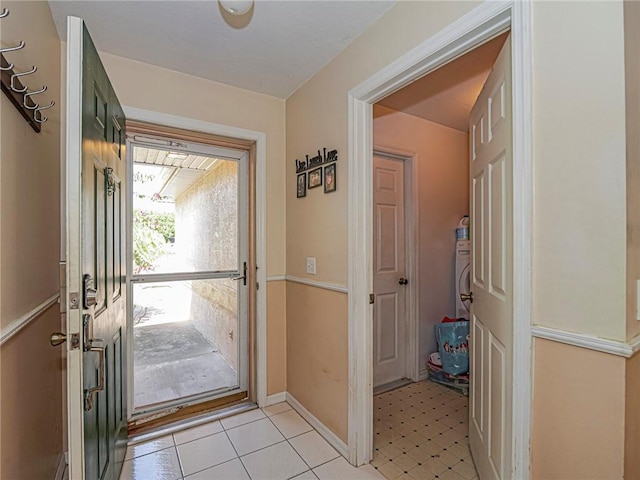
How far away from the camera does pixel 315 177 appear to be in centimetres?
224

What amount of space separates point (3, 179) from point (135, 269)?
4.10 ft

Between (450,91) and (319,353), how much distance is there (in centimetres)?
218

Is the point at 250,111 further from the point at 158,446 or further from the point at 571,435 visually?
the point at 571,435

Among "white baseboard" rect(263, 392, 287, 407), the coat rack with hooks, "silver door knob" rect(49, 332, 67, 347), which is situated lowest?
"white baseboard" rect(263, 392, 287, 407)

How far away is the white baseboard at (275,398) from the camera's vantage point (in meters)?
2.54

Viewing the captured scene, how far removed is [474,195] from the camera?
1.87 metres

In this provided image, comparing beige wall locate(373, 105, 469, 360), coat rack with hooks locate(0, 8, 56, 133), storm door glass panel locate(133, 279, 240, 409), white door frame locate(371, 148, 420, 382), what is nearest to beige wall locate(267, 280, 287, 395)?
storm door glass panel locate(133, 279, 240, 409)

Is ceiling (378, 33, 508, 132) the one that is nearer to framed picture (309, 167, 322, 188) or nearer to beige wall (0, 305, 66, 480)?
framed picture (309, 167, 322, 188)

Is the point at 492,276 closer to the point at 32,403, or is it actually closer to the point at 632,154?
the point at 632,154

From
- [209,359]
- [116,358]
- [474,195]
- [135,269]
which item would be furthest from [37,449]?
[474,195]

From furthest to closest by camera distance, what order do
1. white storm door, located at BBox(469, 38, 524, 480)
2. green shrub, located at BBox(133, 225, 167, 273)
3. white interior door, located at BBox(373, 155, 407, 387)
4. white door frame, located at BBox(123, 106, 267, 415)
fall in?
white interior door, located at BBox(373, 155, 407, 387)
white door frame, located at BBox(123, 106, 267, 415)
green shrub, located at BBox(133, 225, 167, 273)
white storm door, located at BBox(469, 38, 524, 480)

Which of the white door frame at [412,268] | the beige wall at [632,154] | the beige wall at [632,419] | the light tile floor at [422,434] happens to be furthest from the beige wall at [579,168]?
the white door frame at [412,268]

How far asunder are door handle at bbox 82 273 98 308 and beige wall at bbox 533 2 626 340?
5.11 ft

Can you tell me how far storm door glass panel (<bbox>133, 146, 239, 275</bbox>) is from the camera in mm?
2338
